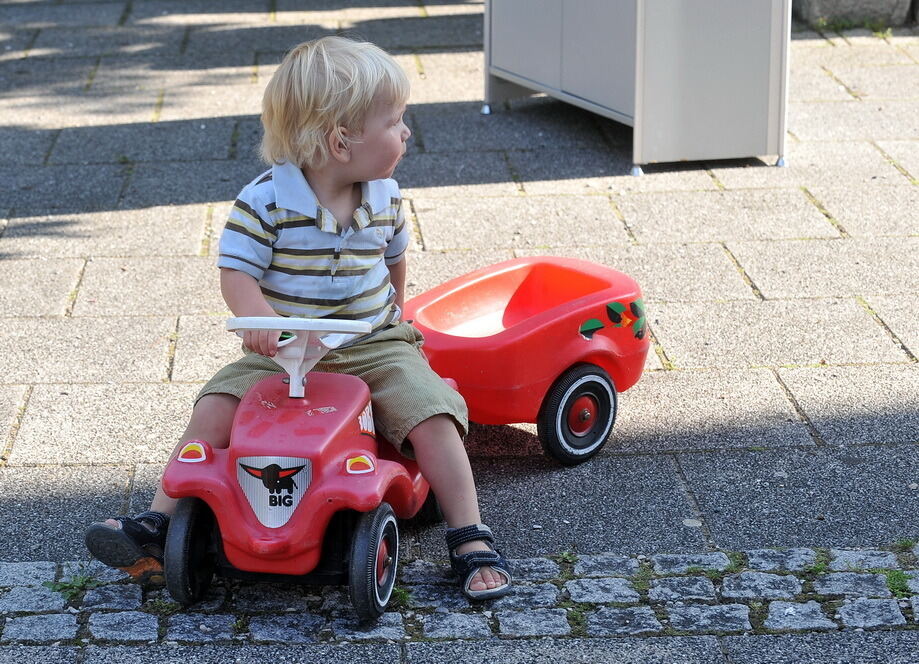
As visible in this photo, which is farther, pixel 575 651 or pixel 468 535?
pixel 468 535

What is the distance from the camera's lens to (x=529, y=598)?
286cm

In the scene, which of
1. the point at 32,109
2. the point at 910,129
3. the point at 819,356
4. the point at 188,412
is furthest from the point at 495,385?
the point at 32,109

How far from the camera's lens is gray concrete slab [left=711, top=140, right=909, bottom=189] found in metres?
5.68

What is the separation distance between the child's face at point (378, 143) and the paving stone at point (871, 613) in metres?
1.46

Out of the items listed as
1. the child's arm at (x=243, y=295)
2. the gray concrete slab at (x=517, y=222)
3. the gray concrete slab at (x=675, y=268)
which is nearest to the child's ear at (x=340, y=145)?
the child's arm at (x=243, y=295)

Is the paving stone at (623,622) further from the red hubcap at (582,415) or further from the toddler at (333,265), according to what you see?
the red hubcap at (582,415)

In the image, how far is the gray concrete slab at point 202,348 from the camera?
13.1 feet

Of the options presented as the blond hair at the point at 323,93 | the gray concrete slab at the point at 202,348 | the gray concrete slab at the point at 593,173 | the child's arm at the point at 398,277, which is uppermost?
the blond hair at the point at 323,93

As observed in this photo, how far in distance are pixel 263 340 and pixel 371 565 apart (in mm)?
543

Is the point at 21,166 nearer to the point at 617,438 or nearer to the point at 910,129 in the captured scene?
the point at 617,438

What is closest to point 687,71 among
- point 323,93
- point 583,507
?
point 583,507

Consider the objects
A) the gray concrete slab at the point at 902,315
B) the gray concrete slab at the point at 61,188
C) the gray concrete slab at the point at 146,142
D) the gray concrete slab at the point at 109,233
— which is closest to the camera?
the gray concrete slab at the point at 902,315

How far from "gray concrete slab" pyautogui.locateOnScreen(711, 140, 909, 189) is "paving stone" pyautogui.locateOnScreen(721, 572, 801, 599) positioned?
3014 mm

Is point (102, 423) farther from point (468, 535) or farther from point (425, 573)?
point (468, 535)
